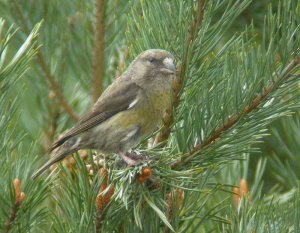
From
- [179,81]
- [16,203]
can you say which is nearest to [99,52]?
[179,81]

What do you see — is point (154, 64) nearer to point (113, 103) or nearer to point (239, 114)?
point (113, 103)

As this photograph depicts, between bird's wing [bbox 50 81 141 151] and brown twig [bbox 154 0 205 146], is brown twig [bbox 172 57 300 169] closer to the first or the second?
brown twig [bbox 154 0 205 146]

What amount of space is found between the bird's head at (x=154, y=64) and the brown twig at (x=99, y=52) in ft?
0.66

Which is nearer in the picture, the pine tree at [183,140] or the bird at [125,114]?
the pine tree at [183,140]

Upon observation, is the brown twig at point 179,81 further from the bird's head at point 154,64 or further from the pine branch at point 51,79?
the pine branch at point 51,79

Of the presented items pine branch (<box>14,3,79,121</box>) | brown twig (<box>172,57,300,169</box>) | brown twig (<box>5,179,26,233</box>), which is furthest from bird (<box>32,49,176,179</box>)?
brown twig (<box>5,179,26,233</box>)

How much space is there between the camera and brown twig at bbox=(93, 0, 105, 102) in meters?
3.42

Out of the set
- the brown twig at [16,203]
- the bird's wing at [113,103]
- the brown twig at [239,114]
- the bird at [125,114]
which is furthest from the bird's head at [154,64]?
the brown twig at [16,203]

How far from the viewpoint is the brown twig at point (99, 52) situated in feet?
11.2

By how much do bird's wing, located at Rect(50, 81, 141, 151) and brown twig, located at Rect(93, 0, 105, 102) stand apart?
71mm

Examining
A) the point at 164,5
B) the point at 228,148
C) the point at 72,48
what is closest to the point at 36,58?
the point at 72,48

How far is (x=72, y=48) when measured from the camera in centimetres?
365

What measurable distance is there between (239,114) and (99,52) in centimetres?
135

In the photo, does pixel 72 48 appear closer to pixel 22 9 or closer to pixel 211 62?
pixel 22 9
